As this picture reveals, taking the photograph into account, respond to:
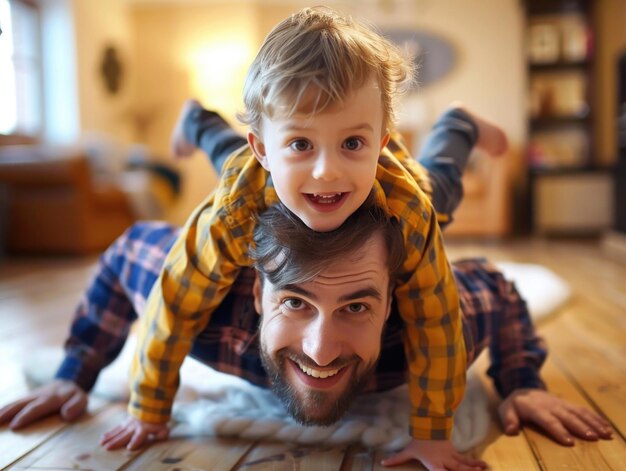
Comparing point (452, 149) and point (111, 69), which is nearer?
point (452, 149)

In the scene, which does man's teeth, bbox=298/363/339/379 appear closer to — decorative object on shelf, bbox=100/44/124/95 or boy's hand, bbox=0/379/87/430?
boy's hand, bbox=0/379/87/430

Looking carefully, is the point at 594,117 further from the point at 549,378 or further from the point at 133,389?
the point at 133,389

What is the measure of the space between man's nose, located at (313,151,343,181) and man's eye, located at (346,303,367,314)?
0.77 feet

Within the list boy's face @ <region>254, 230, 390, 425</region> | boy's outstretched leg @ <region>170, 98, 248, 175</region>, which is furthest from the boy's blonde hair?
boy's outstretched leg @ <region>170, 98, 248, 175</region>

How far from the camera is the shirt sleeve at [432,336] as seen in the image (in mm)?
964

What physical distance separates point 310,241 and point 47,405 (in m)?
0.67

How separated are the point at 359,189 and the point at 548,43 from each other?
5.34 metres

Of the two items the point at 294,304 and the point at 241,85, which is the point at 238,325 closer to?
the point at 294,304

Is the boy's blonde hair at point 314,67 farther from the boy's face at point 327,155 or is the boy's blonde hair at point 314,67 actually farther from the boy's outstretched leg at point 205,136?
the boy's outstretched leg at point 205,136

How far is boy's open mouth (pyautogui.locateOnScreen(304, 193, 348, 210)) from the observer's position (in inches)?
32.1

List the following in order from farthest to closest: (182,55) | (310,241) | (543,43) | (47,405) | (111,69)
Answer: (182,55), (111,69), (543,43), (47,405), (310,241)

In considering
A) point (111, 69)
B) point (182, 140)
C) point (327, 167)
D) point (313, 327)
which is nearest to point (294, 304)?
point (313, 327)

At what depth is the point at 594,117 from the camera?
5547mm

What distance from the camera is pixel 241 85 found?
5.73 metres
